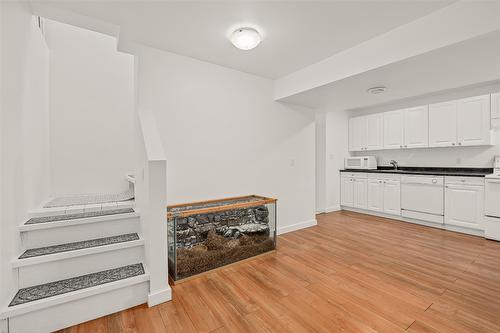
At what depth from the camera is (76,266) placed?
1.84m

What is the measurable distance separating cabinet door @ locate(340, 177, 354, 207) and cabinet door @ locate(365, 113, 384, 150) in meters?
0.88

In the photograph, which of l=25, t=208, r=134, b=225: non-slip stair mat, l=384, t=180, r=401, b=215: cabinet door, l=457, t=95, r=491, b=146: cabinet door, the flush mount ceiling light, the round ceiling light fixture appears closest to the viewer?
l=25, t=208, r=134, b=225: non-slip stair mat

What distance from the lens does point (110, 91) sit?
3.23 meters

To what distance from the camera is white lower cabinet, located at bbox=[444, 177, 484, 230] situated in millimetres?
3463

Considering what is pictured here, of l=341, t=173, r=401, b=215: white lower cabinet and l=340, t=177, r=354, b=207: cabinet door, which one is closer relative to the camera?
l=341, t=173, r=401, b=215: white lower cabinet

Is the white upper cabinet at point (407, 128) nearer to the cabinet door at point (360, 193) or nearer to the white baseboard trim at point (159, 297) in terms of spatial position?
the cabinet door at point (360, 193)

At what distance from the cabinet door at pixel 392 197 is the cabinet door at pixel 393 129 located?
83cm

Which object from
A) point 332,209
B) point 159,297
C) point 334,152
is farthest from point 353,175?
point 159,297

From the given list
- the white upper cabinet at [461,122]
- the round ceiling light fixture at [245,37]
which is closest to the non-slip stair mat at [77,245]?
the round ceiling light fixture at [245,37]

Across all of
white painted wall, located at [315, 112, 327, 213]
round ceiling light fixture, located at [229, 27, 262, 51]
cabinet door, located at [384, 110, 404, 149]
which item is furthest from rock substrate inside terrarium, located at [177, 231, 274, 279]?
cabinet door, located at [384, 110, 404, 149]

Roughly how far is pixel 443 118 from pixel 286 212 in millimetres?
3302

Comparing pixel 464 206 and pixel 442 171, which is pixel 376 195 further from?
pixel 464 206

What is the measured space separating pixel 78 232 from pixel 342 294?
2.42 meters

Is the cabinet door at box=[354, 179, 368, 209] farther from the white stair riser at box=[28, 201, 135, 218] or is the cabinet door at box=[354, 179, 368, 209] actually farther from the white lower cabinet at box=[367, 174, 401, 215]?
the white stair riser at box=[28, 201, 135, 218]
